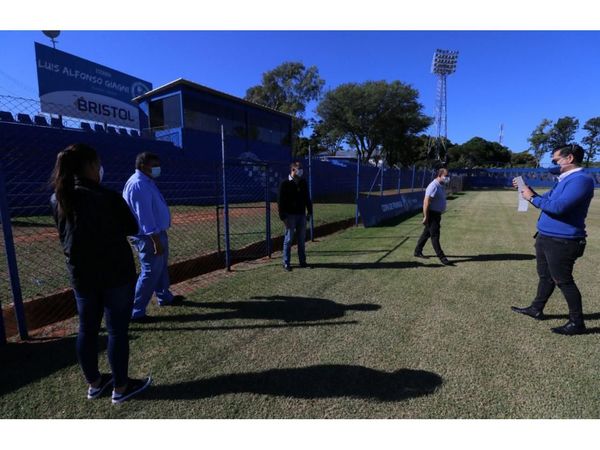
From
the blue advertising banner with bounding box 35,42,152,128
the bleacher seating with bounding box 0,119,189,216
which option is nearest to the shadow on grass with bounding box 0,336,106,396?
the bleacher seating with bounding box 0,119,189,216

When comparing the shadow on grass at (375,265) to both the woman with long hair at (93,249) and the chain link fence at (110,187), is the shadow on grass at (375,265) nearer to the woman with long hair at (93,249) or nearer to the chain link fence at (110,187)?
the chain link fence at (110,187)

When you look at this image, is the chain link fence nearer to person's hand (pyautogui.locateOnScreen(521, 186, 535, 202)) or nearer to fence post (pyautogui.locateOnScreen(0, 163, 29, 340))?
fence post (pyautogui.locateOnScreen(0, 163, 29, 340))

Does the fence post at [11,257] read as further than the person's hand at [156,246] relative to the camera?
No

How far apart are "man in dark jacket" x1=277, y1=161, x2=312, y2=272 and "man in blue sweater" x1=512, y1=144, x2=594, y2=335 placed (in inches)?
135

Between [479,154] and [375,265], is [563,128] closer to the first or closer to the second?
[479,154]

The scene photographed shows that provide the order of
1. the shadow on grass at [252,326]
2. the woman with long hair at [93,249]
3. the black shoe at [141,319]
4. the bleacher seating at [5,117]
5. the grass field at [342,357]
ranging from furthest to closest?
the bleacher seating at [5,117], the black shoe at [141,319], the shadow on grass at [252,326], the grass field at [342,357], the woman with long hair at [93,249]

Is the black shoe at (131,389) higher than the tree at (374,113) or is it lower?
lower

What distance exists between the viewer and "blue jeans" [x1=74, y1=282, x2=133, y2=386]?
7.98 ft

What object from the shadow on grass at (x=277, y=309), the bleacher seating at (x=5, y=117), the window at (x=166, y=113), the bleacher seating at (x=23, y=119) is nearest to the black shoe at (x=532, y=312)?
Answer: the shadow on grass at (x=277, y=309)

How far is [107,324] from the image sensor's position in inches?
98.9

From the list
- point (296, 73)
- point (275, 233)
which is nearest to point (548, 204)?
point (275, 233)

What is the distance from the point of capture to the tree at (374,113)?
4112 centimetres

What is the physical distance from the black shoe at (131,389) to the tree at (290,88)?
142ft

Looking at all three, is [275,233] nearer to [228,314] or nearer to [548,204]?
[228,314]
